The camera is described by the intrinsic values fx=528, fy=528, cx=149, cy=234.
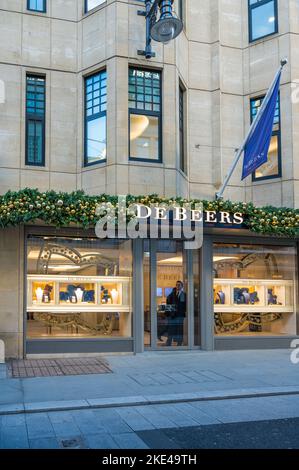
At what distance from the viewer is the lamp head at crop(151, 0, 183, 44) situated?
1109 centimetres

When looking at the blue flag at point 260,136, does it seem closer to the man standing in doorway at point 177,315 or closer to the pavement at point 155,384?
the man standing in doorway at point 177,315

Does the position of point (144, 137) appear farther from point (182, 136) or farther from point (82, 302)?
point (82, 302)

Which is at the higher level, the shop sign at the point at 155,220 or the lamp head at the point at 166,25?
the lamp head at the point at 166,25

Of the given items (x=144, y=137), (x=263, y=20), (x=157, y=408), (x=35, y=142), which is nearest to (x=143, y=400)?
(x=157, y=408)

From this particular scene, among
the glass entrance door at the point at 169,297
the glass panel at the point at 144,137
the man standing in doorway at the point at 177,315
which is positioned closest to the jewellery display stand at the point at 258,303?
the glass entrance door at the point at 169,297

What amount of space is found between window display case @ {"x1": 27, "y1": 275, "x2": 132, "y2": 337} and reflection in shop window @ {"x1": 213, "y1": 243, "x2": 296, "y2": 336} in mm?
2619

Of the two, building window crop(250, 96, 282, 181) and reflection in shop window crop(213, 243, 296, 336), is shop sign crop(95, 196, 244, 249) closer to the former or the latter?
reflection in shop window crop(213, 243, 296, 336)

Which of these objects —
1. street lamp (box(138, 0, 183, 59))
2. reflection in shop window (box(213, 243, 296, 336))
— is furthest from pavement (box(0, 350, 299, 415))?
street lamp (box(138, 0, 183, 59))

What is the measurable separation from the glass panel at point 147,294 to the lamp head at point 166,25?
4.91 metres

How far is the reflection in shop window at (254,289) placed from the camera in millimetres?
14172

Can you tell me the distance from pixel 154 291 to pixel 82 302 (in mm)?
1820

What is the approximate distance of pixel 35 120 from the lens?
13312 millimetres
